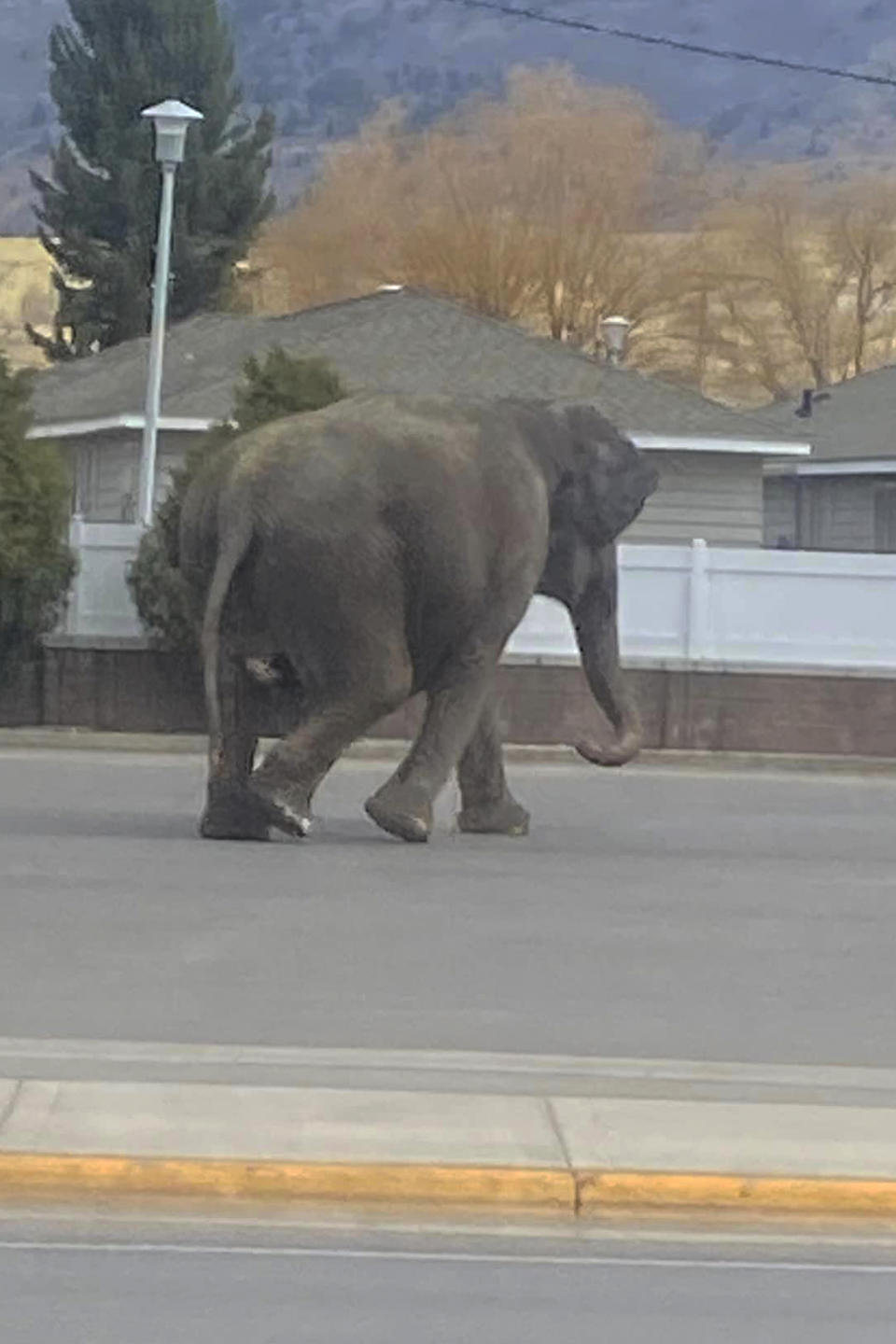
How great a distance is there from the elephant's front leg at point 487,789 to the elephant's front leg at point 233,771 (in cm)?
156

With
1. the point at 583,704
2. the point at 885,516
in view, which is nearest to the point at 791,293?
the point at 885,516

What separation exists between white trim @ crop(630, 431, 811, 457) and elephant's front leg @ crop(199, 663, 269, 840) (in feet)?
48.5

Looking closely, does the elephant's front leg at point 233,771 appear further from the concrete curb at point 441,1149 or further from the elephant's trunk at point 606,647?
the concrete curb at point 441,1149

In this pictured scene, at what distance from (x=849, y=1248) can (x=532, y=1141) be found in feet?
3.60

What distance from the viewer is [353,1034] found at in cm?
1076

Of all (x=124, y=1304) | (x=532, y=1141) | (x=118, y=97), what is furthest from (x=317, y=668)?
(x=118, y=97)

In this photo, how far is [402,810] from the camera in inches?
669

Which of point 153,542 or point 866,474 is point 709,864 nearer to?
point 153,542

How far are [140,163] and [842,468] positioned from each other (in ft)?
61.3

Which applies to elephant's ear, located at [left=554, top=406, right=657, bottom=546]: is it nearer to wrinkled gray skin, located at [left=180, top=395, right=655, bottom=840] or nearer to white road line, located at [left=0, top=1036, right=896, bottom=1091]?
wrinkled gray skin, located at [left=180, top=395, right=655, bottom=840]

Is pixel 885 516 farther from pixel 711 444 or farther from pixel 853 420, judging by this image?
pixel 711 444

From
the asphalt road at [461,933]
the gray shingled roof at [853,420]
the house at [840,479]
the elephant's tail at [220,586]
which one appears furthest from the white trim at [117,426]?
the elephant's tail at [220,586]

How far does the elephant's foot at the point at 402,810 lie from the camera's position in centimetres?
1698

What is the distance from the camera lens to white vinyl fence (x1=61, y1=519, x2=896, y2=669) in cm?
2594
